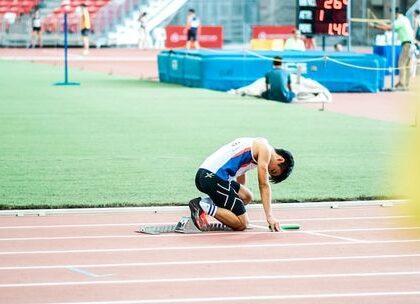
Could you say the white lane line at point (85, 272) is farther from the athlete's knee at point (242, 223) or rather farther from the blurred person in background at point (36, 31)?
the blurred person in background at point (36, 31)

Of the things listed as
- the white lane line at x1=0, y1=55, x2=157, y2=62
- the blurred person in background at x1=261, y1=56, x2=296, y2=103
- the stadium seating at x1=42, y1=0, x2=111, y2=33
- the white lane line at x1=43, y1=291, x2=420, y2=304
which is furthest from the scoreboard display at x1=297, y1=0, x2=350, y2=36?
the stadium seating at x1=42, y1=0, x2=111, y2=33

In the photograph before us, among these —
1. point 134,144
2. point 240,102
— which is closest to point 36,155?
point 134,144

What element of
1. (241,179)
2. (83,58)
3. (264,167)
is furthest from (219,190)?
(83,58)

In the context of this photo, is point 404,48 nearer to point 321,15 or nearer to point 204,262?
point 321,15

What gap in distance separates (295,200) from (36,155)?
5.59 meters

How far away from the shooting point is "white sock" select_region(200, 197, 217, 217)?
31.4 feet

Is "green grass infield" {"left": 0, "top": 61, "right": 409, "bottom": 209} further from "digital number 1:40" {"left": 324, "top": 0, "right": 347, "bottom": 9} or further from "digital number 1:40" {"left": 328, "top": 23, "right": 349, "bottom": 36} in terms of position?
"digital number 1:40" {"left": 324, "top": 0, "right": 347, "bottom": 9}

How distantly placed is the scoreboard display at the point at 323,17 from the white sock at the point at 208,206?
21553mm

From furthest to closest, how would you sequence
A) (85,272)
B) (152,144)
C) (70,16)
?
(70,16) → (152,144) → (85,272)

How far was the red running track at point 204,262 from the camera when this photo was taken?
6.98 meters

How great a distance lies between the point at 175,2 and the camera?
63375 millimetres

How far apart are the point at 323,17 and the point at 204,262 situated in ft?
76.5

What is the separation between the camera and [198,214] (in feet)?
31.6

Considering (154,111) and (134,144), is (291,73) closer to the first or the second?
(154,111)
